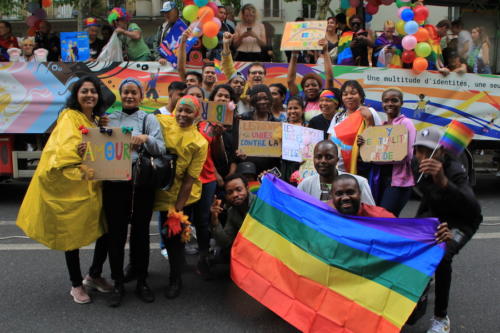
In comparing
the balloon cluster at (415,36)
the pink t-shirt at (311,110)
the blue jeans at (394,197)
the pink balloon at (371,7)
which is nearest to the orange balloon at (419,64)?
the balloon cluster at (415,36)

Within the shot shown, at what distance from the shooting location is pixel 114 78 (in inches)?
278

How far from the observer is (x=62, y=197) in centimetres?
367

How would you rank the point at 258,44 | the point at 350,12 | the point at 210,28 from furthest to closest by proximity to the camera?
1. the point at 350,12
2. the point at 258,44
3. the point at 210,28

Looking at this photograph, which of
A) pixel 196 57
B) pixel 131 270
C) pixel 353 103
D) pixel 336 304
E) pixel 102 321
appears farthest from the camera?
pixel 196 57

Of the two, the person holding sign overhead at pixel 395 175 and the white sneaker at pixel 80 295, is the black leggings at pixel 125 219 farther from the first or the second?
the person holding sign overhead at pixel 395 175

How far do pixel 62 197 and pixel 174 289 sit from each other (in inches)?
46.2

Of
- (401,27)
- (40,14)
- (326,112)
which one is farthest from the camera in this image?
(40,14)

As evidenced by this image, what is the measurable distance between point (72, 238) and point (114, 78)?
385 centimetres

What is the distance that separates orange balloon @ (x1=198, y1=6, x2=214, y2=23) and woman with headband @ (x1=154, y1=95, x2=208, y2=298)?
115 inches

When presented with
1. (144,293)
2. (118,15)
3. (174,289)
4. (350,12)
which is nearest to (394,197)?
(174,289)

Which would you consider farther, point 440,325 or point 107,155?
point 107,155

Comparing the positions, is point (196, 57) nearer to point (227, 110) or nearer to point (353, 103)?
point (227, 110)

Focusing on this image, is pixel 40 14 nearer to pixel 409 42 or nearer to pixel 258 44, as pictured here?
pixel 258 44

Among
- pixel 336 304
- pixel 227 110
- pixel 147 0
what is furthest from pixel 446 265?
pixel 147 0
